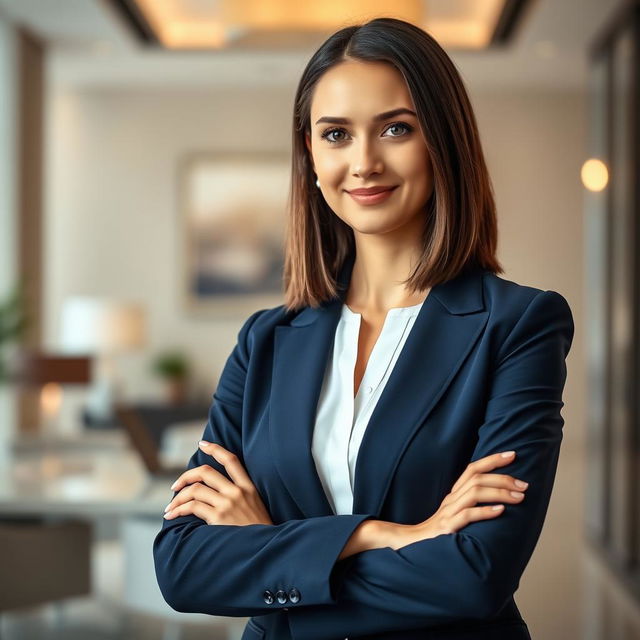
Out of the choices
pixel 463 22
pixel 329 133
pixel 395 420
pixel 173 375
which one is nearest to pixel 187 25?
pixel 463 22

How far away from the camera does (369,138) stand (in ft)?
5.08

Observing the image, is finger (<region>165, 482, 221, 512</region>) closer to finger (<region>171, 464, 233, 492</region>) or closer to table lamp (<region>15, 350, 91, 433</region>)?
finger (<region>171, 464, 233, 492</region>)

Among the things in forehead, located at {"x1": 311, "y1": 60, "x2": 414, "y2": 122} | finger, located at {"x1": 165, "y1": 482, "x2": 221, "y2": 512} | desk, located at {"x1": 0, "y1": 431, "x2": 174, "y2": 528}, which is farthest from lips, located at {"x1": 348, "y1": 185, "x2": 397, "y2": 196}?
desk, located at {"x1": 0, "y1": 431, "x2": 174, "y2": 528}

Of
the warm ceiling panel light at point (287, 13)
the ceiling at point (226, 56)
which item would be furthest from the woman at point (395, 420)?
the ceiling at point (226, 56)

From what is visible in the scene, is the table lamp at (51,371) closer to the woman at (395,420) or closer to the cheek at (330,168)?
the woman at (395,420)

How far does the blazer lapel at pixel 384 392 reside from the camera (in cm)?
152

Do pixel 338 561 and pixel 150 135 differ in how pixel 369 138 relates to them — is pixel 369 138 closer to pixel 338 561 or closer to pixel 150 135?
pixel 338 561

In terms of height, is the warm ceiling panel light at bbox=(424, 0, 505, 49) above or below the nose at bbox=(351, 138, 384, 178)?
above

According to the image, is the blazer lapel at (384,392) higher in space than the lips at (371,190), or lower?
lower

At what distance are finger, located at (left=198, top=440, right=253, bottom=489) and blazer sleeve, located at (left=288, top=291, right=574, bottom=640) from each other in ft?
0.76

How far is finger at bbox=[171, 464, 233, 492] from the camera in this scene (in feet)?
5.50

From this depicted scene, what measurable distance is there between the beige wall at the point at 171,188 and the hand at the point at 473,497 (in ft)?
29.1

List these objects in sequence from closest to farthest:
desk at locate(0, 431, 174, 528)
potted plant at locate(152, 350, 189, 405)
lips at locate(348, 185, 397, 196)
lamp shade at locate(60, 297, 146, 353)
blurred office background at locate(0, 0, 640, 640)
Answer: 1. lips at locate(348, 185, 397, 196)
2. desk at locate(0, 431, 174, 528)
3. blurred office background at locate(0, 0, 640, 640)
4. lamp shade at locate(60, 297, 146, 353)
5. potted plant at locate(152, 350, 189, 405)

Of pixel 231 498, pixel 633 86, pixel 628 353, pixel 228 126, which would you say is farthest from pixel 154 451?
pixel 228 126
